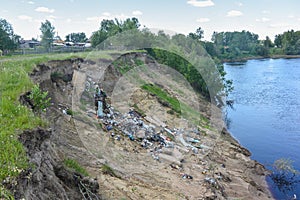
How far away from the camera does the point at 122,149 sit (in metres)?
12.8

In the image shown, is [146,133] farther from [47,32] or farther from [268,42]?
[268,42]

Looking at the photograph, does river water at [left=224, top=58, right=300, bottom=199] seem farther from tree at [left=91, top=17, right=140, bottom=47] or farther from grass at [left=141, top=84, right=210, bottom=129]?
tree at [left=91, top=17, right=140, bottom=47]

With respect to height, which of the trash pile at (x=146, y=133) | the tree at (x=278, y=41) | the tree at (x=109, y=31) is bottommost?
the trash pile at (x=146, y=133)

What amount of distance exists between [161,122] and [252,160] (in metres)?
6.85

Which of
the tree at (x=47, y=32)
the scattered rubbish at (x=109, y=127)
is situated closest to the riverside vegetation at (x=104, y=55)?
the scattered rubbish at (x=109, y=127)

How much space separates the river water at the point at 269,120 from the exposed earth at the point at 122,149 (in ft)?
5.09

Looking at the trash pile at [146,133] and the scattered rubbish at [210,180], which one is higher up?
the trash pile at [146,133]

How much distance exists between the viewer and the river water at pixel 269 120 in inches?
736

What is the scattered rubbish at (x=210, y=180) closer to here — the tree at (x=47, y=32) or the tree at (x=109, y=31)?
the tree at (x=109, y=31)

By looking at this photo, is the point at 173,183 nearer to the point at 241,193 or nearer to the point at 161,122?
the point at 241,193

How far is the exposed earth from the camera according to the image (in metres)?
6.68

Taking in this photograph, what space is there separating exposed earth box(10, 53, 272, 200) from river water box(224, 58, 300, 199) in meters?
1.55

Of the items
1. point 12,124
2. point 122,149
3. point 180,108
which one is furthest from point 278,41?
point 12,124

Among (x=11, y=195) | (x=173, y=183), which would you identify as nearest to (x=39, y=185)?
(x=11, y=195)
